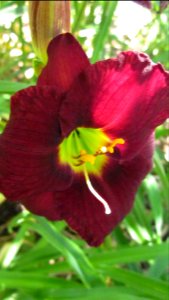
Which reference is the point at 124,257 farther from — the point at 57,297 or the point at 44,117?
the point at 44,117

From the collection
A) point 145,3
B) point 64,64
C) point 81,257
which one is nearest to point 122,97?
point 64,64

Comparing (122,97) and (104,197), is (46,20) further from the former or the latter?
(104,197)

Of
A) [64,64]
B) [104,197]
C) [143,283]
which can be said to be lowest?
[143,283]

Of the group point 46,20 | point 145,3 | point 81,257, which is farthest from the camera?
point 81,257


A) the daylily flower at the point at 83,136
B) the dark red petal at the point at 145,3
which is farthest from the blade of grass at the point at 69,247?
the dark red petal at the point at 145,3

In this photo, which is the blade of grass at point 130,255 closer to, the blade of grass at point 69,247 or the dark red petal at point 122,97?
the blade of grass at point 69,247

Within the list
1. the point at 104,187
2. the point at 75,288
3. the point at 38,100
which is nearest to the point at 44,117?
the point at 38,100

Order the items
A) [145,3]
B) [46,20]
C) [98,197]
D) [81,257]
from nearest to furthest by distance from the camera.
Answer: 1. [46,20]
2. [98,197]
3. [145,3]
4. [81,257]
